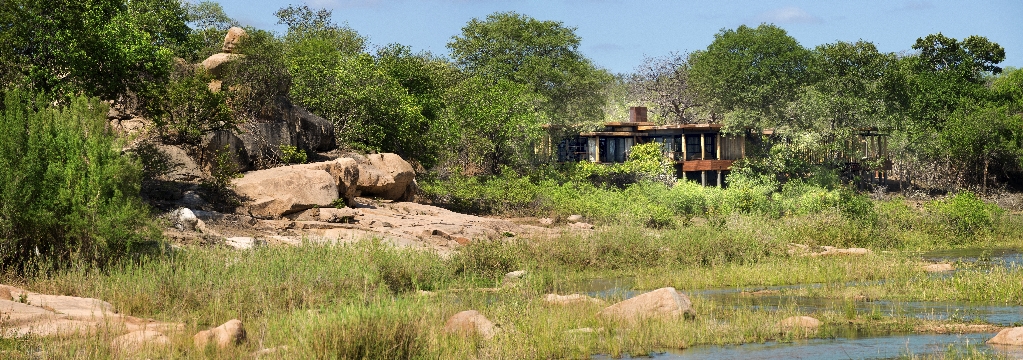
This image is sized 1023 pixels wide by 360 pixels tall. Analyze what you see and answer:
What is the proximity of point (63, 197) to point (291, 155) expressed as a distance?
14.3 metres

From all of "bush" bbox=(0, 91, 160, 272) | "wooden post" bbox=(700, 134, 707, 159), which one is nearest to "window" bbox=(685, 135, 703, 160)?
"wooden post" bbox=(700, 134, 707, 159)

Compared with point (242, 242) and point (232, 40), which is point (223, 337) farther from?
point (232, 40)

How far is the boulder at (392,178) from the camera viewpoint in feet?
100

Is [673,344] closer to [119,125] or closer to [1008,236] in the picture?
[119,125]

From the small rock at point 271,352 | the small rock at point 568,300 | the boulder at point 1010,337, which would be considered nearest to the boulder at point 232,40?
the small rock at point 568,300

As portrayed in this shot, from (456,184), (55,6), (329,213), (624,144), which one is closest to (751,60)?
(624,144)

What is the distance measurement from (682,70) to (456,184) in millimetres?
42326

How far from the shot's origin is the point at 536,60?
185 ft

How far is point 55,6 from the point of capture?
865 inches

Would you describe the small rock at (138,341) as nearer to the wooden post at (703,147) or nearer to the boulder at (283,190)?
the boulder at (283,190)

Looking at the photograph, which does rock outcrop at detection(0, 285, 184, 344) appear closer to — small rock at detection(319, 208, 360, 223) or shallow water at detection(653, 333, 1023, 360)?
shallow water at detection(653, 333, 1023, 360)

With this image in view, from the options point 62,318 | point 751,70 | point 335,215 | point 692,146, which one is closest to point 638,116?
point 692,146

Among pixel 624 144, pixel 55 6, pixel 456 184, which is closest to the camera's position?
pixel 55 6

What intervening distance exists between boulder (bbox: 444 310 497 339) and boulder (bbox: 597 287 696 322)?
212cm
